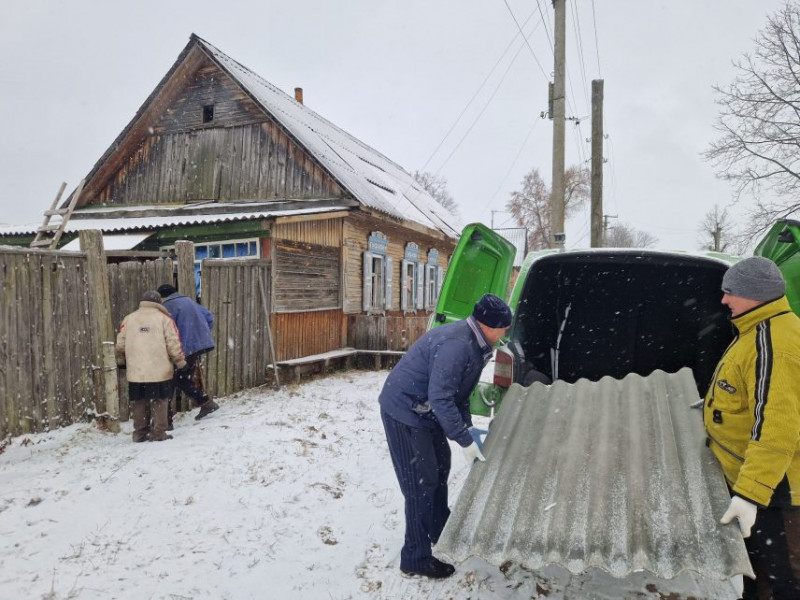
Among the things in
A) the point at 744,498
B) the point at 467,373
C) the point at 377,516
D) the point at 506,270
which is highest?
the point at 506,270

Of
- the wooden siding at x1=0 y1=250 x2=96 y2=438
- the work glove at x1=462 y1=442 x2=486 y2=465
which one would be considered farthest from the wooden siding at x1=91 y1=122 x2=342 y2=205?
the work glove at x1=462 y1=442 x2=486 y2=465

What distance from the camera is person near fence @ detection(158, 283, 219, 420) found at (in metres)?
6.67

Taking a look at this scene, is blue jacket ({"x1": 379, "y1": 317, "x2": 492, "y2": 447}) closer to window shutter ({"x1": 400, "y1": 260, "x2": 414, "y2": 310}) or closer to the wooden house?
the wooden house

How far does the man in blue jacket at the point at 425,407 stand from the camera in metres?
3.16

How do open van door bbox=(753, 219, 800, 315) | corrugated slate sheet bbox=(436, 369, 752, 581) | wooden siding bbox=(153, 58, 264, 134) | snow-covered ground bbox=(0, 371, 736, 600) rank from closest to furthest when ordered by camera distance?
corrugated slate sheet bbox=(436, 369, 752, 581), snow-covered ground bbox=(0, 371, 736, 600), open van door bbox=(753, 219, 800, 315), wooden siding bbox=(153, 58, 264, 134)

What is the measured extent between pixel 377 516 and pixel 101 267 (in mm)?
4371

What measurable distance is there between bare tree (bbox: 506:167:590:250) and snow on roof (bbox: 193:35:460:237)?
2884 centimetres

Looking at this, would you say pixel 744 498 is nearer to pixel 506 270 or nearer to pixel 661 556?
pixel 661 556

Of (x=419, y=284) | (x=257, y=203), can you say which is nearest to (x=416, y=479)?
(x=257, y=203)

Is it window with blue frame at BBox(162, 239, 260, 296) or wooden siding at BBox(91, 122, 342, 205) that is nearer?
window with blue frame at BBox(162, 239, 260, 296)

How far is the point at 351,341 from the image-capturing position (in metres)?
12.8

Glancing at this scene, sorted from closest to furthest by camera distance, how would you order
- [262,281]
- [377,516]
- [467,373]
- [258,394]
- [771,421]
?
[771,421] → [467,373] → [377,516] → [258,394] → [262,281]

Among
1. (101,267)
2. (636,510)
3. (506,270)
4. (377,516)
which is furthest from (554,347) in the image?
(101,267)

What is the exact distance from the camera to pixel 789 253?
142 inches
